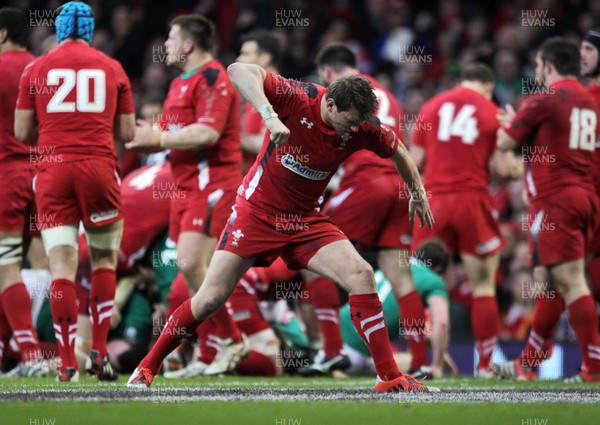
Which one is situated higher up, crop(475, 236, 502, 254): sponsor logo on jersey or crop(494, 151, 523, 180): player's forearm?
crop(494, 151, 523, 180): player's forearm

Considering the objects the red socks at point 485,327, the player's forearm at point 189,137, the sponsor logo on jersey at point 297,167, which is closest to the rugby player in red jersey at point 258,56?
the player's forearm at point 189,137

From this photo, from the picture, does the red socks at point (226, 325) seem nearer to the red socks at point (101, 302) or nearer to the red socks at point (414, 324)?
the red socks at point (101, 302)

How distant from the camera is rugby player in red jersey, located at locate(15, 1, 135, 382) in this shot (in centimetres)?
745

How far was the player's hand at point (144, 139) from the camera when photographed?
8242 mm

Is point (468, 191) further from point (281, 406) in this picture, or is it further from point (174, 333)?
point (281, 406)

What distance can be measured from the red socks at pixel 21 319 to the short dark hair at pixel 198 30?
254 centimetres

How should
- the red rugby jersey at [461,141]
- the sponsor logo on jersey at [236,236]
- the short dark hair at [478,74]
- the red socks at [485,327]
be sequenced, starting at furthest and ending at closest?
the short dark hair at [478,74]
the red rugby jersey at [461,141]
the red socks at [485,327]
the sponsor logo on jersey at [236,236]

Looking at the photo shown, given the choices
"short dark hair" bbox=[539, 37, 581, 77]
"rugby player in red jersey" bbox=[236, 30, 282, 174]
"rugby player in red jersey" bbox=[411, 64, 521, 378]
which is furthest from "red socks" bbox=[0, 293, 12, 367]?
"short dark hair" bbox=[539, 37, 581, 77]

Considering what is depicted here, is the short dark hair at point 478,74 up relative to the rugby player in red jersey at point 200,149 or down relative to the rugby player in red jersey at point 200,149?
up

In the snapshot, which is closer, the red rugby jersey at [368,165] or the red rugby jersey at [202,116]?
the red rugby jersey at [202,116]

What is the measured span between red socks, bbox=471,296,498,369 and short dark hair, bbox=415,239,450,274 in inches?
18.5

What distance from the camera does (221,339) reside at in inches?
348

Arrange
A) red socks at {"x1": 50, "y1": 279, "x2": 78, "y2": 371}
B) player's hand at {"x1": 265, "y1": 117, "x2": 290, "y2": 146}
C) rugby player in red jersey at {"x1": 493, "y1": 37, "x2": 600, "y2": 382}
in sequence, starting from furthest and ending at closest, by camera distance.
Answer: rugby player in red jersey at {"x1": 493, "y1": 37, "x2": 600, "y2": 382} < red socks at {"x1": 50, "y1": 279, "x2": 78, "y2": 371} < player's hand at {"x1": 265, "y1": 117, "x2": 290, "y2": 146}

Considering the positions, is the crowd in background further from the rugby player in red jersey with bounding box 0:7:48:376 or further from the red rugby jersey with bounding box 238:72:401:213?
the red rugby jersey with bounding box 238:72:401:213
